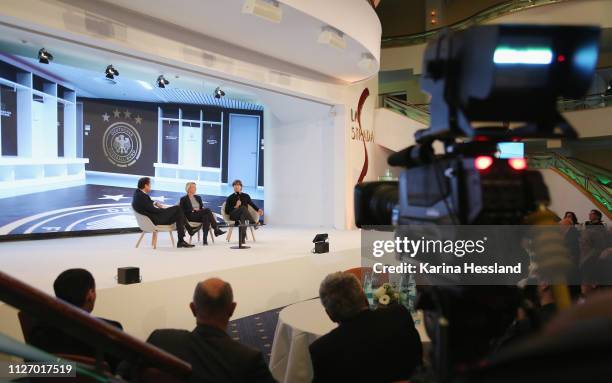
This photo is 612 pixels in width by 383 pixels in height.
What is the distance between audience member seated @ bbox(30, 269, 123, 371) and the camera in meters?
1.66

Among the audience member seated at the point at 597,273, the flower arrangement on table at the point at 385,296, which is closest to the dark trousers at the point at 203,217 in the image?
the flower arrangement on table at the point at 385,296

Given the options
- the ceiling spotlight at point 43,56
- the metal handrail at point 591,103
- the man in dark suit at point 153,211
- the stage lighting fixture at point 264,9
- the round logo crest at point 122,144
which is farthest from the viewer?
the metal handrail at point 591,103

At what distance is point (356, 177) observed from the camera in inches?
417

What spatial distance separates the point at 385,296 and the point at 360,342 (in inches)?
35.8

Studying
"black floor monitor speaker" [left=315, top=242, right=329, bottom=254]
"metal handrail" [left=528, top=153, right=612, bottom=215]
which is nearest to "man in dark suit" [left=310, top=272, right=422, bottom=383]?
"black floor monitor speaker" [left=315, top=242, right=329, bottom=254]

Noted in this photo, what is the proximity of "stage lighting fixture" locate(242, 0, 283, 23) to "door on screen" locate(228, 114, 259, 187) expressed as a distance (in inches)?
216

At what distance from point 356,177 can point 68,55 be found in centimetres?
614

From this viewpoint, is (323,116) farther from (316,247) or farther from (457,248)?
(457,248)

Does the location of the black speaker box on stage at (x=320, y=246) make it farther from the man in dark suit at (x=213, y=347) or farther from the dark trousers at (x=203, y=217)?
the man in dark suit at (x=213, y=347)

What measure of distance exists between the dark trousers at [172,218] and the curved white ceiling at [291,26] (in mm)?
2649

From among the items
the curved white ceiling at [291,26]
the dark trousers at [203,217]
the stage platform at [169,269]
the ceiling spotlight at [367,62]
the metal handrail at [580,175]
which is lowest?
the stage platform at [169,269]

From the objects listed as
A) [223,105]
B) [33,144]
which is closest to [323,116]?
[223,105]

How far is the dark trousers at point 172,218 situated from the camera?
6.53 m

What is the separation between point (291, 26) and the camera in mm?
6746
